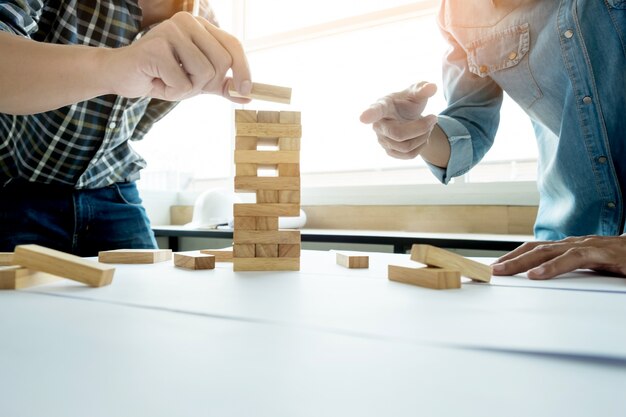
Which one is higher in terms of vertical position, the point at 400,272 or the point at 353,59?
the point at 353,59

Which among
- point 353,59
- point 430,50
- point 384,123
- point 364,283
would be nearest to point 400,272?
point 364,283

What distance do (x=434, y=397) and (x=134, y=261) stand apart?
32.9 inches

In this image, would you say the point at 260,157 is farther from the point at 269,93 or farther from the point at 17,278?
the point at 17,278

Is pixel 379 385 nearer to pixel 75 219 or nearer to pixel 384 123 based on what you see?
pixel 384 123

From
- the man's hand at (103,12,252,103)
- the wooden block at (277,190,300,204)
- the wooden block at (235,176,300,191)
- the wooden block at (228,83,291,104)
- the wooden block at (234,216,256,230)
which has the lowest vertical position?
the wooden block at (234,216,256,230)

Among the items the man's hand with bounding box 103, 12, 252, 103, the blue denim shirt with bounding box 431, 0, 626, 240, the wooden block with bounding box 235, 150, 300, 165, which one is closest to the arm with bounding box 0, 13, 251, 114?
the man's hand with bounding box 103, 12, 252, 103

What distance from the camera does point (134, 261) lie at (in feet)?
3.19

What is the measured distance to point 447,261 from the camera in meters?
0.73

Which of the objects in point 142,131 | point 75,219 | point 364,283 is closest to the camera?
point 364,283

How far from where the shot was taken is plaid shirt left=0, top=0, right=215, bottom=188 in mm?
1222

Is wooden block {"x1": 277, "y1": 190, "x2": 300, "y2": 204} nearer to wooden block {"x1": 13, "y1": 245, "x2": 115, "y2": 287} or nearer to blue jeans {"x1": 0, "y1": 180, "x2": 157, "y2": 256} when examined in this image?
wooden block {"x1": 13, "y1": 245, "x2": 115, "y2": 287}

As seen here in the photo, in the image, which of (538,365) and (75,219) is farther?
(75,219)

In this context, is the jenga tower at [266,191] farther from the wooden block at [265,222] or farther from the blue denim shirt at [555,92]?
the blue denim shirt at [555,92]

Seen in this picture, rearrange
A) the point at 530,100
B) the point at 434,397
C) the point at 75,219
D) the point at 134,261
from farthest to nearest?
the point at 530,100
the point at 75,219
the point at 134,261
the point at 434,397
